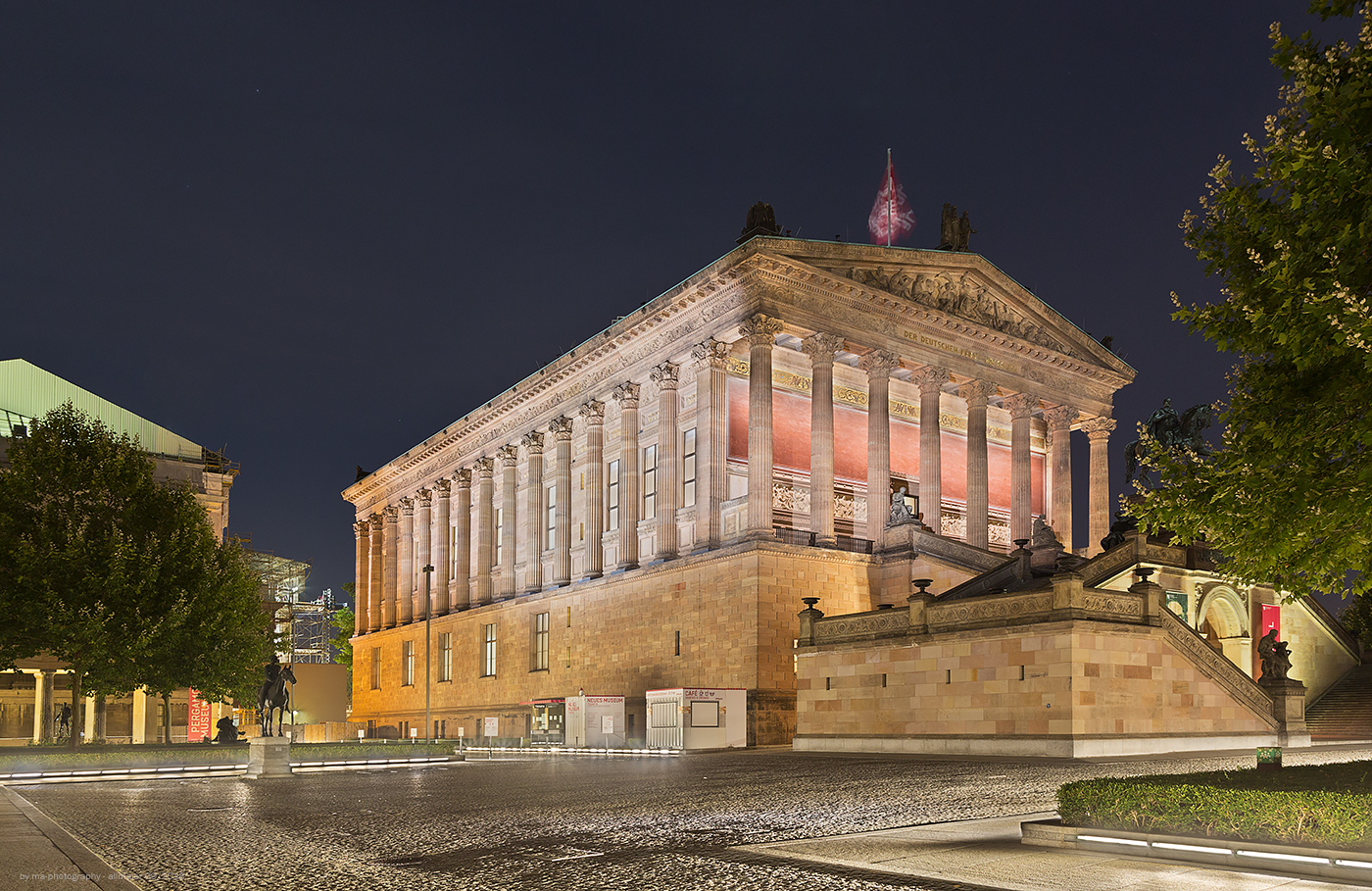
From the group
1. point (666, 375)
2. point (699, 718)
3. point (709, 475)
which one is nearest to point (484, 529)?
point (666, 375)

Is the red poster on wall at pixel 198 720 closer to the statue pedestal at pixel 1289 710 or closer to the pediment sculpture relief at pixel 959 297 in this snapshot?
the pediment sculpture relief at pixel 959 297

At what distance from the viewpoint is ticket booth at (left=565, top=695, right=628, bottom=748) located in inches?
1939

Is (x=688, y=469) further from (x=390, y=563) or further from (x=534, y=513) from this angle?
(x=390, y=563)

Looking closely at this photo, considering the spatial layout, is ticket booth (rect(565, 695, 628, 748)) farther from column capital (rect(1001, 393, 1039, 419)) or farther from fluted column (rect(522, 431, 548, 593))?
column capital (rect(1001, 393, 1039, 419))

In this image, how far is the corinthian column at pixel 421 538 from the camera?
8462 cm

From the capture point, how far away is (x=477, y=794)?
22.5m

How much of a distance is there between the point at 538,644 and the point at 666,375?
2012 cm

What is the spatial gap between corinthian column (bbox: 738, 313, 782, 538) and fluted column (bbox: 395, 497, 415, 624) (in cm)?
4464

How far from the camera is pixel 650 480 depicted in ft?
196

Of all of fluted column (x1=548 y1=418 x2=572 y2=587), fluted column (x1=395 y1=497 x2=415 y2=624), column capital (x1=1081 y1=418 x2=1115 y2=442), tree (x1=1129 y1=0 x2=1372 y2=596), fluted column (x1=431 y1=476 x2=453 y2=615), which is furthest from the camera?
fluted column (x1=395 y1=497 x2=415 y2=624)

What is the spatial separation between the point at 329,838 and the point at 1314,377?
14.3 m

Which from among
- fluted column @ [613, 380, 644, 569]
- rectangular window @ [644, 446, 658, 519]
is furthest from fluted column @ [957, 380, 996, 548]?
fluted column @ [613, 380, 644, 569]

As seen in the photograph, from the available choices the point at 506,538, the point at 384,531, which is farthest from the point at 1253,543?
the point at 384,531

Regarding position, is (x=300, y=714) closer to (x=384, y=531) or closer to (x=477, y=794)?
(x=384, y=531)
